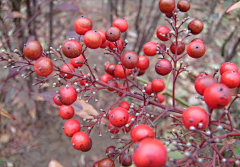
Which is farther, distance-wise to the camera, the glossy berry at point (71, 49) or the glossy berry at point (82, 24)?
the glossy berry at point (82, 24)

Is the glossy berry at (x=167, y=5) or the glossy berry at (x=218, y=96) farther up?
the glossy berry at (x=167, y=5)

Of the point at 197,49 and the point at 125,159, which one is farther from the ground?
the point at 197,49

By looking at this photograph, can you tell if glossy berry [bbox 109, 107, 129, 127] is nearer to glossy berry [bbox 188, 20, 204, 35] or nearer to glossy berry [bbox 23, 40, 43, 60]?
glossy berry [bbox 23, 40, 43, 60]

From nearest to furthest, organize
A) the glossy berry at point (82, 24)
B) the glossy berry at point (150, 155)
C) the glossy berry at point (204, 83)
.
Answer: the glossy berry at point (150, 155), the glossy berry at point (204, 83), the glossy berry at point (82, 24)

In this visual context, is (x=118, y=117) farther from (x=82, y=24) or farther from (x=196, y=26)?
(x=196, y=26)

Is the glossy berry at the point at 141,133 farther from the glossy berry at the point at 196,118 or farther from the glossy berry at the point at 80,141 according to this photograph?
the glossy berry at the point at 80,141

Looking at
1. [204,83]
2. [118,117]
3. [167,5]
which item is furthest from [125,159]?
[167,5]

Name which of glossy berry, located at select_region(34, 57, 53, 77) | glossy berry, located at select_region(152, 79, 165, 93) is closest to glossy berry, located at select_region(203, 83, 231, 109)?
glossy berry, located at select_region(152, 79, 165, 93)

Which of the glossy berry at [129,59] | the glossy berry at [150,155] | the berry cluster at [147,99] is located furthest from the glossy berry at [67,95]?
the glossy berry at [150,155]

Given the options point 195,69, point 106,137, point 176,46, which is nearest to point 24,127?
point 106,137

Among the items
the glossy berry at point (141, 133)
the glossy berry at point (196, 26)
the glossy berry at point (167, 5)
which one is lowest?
the glossy berry at point (141, 133)
